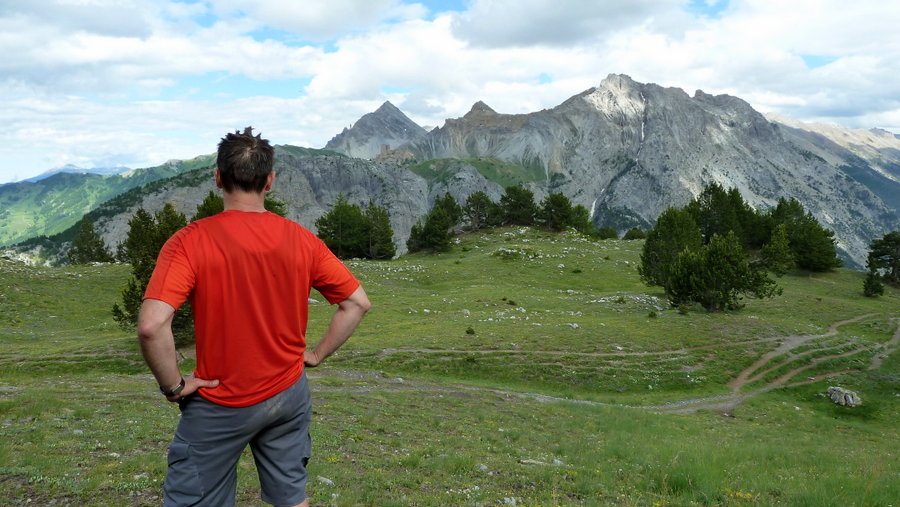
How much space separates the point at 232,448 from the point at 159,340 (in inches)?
54.3

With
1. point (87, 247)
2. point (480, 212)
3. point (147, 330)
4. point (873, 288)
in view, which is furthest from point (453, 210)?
point (147, 330)

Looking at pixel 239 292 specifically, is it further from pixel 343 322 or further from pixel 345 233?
pixel 345 233

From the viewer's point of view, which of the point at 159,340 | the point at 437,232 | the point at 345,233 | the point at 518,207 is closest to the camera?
the point at 159,340

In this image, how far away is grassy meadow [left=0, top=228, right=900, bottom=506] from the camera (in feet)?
37.9

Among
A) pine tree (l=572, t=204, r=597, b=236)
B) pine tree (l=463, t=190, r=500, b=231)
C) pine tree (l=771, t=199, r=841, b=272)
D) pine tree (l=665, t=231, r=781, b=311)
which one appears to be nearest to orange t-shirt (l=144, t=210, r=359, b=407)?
pine tree (l=665, t=231, r=781, b=311)

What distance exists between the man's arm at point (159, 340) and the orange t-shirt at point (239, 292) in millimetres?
99

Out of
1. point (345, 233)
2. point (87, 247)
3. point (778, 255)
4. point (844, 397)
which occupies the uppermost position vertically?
point (345, 233)

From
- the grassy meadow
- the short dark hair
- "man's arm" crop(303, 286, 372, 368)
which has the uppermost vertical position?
the short dark hair

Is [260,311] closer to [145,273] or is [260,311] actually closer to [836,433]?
[145,273]

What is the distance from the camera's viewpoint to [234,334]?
5.31 meters

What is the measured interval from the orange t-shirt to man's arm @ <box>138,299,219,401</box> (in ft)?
0.33

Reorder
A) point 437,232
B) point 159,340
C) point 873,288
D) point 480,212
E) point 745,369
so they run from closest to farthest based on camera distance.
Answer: point 159,340
point 745,369
point 873,288
point 437,232
point 480,212

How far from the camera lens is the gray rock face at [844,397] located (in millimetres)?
33281

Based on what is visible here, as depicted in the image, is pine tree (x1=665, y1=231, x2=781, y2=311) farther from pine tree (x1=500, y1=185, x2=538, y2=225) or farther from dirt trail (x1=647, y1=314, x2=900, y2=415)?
pine tree (x1=500, y1=185, x2=538, y2=225)
